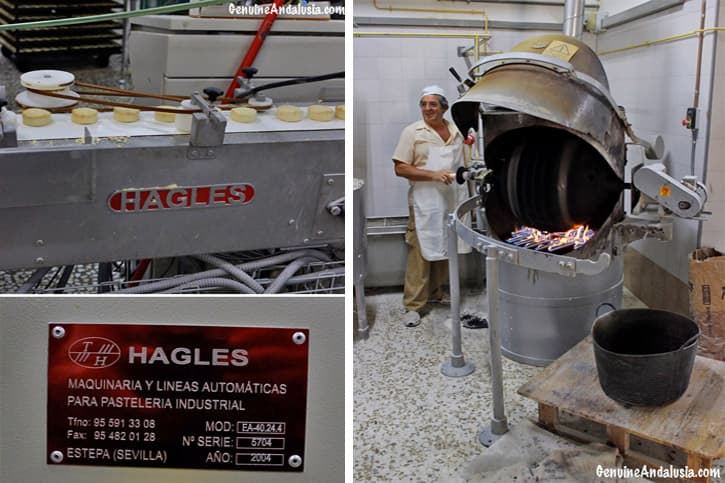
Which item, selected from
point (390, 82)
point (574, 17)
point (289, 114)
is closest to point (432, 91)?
point (390, 82)

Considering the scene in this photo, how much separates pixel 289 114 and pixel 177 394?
73 centimetres

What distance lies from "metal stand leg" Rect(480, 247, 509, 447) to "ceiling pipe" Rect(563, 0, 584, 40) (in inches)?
51.0

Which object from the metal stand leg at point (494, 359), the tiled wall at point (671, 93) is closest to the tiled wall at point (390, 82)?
the tiled wall at point (671, 93)

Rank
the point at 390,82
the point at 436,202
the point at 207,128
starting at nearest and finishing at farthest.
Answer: the point at 207,128
the point at 436,202
the point at 390,82

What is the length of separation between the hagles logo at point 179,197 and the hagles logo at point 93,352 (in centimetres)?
42

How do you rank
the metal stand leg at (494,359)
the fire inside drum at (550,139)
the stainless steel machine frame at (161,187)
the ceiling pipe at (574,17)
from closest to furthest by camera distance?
the stainless steel machine frame at (161,187) < the fire inside drum at (550,139) < the metal stand leg at (494,359) < the ceiling pipe at (574,17)

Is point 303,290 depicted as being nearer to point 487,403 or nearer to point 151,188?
point 151,188

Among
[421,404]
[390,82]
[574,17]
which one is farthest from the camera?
[390,82]

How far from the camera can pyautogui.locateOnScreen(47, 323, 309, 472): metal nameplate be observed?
864 millimetres

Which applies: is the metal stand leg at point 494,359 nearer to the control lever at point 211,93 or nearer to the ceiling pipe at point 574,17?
the control lever at point 211,93

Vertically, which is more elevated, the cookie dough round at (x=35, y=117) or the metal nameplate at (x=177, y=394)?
the cookie dough round at (x=35, y=117)

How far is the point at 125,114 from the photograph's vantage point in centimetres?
133

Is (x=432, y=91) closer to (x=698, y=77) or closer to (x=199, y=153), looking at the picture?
(x=698, y=77)

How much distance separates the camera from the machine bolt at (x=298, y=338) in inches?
34.3
